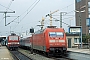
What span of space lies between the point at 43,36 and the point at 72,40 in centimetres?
3100

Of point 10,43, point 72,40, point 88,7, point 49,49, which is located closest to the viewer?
point 49,49

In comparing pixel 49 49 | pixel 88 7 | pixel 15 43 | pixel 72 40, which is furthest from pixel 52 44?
pixel 88 7

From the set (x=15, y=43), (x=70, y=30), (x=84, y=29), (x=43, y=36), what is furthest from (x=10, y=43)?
(x=84, y=29)

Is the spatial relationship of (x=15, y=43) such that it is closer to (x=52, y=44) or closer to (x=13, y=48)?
(x=13, y=48)

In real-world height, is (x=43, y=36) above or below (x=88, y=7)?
below

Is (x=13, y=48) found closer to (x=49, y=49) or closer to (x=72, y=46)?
(x=72, y=46)

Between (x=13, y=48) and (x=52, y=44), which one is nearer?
(x=52, y=44)

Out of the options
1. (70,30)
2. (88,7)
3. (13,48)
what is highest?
(88,7)

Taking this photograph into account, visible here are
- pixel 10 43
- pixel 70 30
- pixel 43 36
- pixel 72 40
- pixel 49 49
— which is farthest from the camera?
pixel 72 40

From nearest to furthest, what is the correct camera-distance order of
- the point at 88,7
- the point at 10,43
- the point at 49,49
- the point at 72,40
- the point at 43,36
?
the point at 49,49 → the point at 43,36 → the point at 10,43 → the point at 72,40 → the point at 88,7

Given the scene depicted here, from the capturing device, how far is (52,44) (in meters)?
29.3

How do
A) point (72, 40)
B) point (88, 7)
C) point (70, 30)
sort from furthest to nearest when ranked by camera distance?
point (88, 7)
point (72, 40)
point (70, 30)

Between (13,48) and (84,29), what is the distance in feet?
183

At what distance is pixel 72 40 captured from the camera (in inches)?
2416
